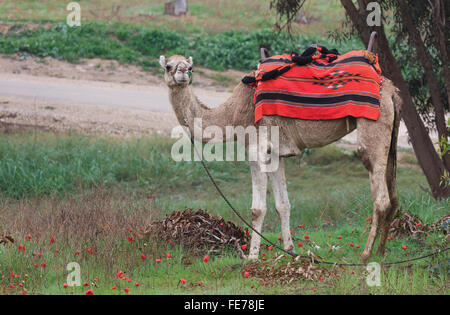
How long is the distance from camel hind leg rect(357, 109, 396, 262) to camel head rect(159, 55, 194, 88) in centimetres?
A: 204

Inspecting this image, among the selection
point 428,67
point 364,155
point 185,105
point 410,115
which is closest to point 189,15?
point 428,67

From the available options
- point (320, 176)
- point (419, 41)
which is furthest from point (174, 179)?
point (419, 41)

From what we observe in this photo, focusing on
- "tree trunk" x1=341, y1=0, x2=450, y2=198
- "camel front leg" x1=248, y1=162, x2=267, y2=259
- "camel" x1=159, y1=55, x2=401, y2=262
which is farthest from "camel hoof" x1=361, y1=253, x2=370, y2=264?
"tree trunk" x1=341, y1=0, x2=450, y2=198

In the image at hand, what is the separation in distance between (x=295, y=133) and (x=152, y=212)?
265 centimetres

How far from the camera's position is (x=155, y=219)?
9383 mm

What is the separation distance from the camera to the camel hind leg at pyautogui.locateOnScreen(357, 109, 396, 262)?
7684mm

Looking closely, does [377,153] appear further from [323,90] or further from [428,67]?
[428,67]

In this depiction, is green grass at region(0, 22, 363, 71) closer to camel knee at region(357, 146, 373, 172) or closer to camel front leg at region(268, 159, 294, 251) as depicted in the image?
camel front leg at region(268, 159, 294, 251)

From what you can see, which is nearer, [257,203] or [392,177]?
[257,203]

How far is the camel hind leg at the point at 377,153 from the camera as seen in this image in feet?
25.2

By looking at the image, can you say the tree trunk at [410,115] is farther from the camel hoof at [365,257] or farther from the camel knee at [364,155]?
the camel hoof at [365,257]

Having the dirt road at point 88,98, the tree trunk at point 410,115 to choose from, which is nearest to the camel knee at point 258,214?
the tree trunk at point 410,115

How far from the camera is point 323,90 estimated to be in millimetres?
7723

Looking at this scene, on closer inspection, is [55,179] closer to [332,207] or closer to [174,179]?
[174,179]
